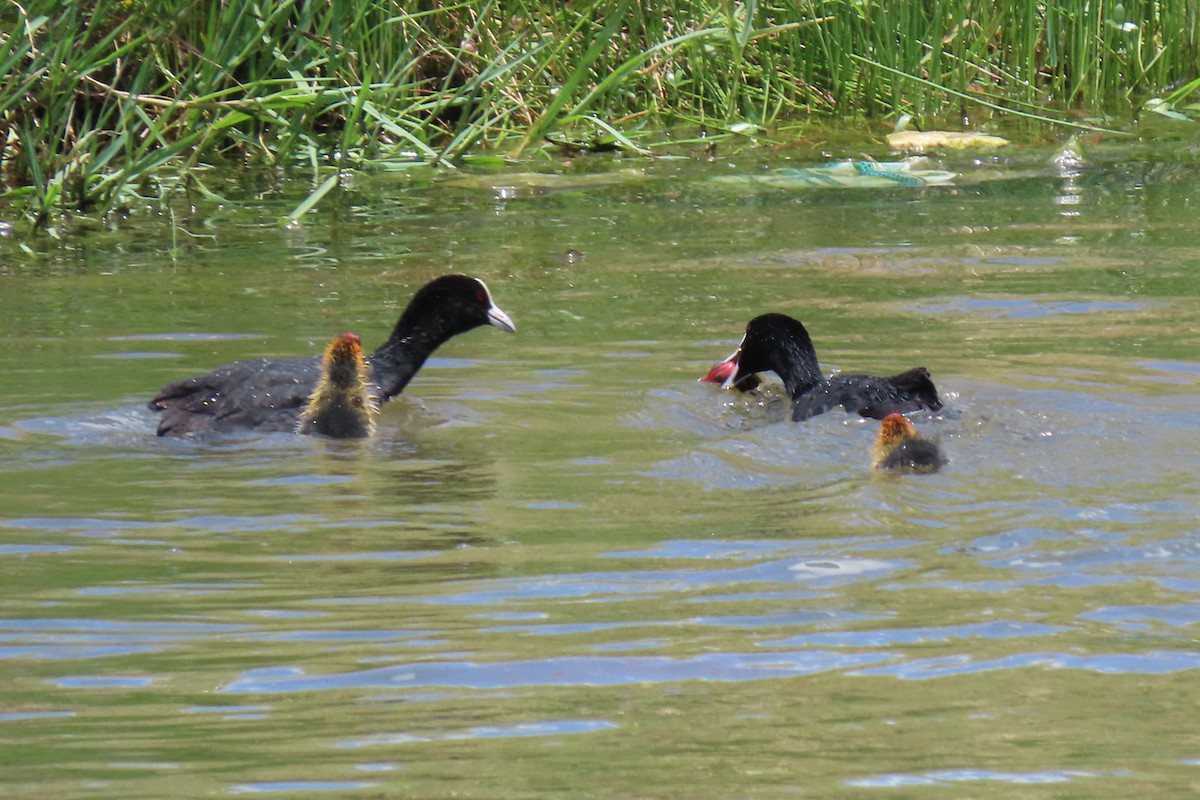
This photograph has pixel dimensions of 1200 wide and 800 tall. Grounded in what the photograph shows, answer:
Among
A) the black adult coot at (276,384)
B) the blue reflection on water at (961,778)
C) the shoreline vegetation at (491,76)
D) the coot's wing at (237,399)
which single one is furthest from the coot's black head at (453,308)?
the blue reflection on water at (961,778)

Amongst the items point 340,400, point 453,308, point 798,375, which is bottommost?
point 798,375

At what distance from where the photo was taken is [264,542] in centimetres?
466

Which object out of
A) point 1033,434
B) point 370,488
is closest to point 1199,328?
point 1033,434

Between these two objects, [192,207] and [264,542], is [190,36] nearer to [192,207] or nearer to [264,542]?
[192,207]

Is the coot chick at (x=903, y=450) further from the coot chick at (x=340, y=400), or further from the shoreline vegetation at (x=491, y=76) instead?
the shoreline vegetation at (x=491, y=76)

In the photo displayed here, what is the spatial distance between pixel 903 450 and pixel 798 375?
1467 mm

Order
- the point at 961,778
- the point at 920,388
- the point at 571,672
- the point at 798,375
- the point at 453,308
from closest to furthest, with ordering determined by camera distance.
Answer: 1. the point at 961,778
2. the point at 571,672
3. the point at 920,388
4. the point at 798,375
5. the point at 453,308

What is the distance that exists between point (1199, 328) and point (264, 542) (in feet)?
13.3

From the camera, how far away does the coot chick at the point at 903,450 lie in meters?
5.33

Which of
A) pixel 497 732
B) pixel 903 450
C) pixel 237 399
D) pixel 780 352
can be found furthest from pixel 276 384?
pixel 497 732

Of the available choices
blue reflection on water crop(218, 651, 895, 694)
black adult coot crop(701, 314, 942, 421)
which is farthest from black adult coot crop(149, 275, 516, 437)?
blue reflection on water crop(218, 651, 895, 694)

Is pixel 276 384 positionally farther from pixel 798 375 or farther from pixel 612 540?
pixel 612 540

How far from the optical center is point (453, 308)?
702 centimetres

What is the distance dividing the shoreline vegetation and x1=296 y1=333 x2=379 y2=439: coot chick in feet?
10.4
